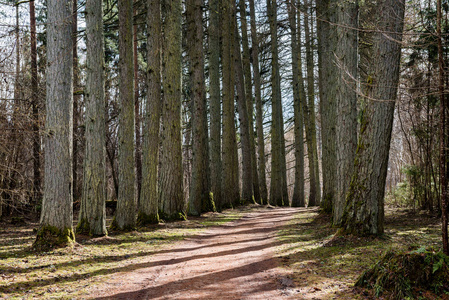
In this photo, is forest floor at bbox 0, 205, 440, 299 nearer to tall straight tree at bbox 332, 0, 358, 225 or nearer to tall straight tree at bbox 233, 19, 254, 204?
tall straight tree at bbox 332, 0, 358, 225

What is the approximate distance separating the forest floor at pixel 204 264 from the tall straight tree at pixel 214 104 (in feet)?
19.5

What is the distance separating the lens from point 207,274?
229 inches

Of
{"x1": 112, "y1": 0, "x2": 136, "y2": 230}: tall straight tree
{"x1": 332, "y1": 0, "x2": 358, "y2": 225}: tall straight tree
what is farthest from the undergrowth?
{"x1": 332, "y1": 0, "x2": 358, "y2": 225}: tall straight tree

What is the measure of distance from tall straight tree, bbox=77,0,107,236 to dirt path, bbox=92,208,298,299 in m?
2.02

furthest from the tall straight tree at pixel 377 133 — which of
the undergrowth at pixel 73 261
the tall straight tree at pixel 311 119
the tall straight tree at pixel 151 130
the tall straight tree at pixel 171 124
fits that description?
the tall straight tree at pixel 311 119

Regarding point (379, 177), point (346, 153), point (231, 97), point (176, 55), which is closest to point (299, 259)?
point (379, 177)

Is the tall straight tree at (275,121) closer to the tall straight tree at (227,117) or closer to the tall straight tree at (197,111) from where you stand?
the tall straight tree at (227,117)

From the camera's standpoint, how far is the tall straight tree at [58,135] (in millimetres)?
7105

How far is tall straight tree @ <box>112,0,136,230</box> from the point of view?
981 centimetres

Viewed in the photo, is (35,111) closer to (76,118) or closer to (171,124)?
(171,124)

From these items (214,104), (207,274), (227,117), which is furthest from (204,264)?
(227,117)

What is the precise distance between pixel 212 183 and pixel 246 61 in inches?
387

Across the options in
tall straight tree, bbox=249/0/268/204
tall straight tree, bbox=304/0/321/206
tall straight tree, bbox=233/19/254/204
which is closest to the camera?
tall straight tree, bbox=233/19/254/204

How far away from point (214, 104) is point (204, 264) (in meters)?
10.2
